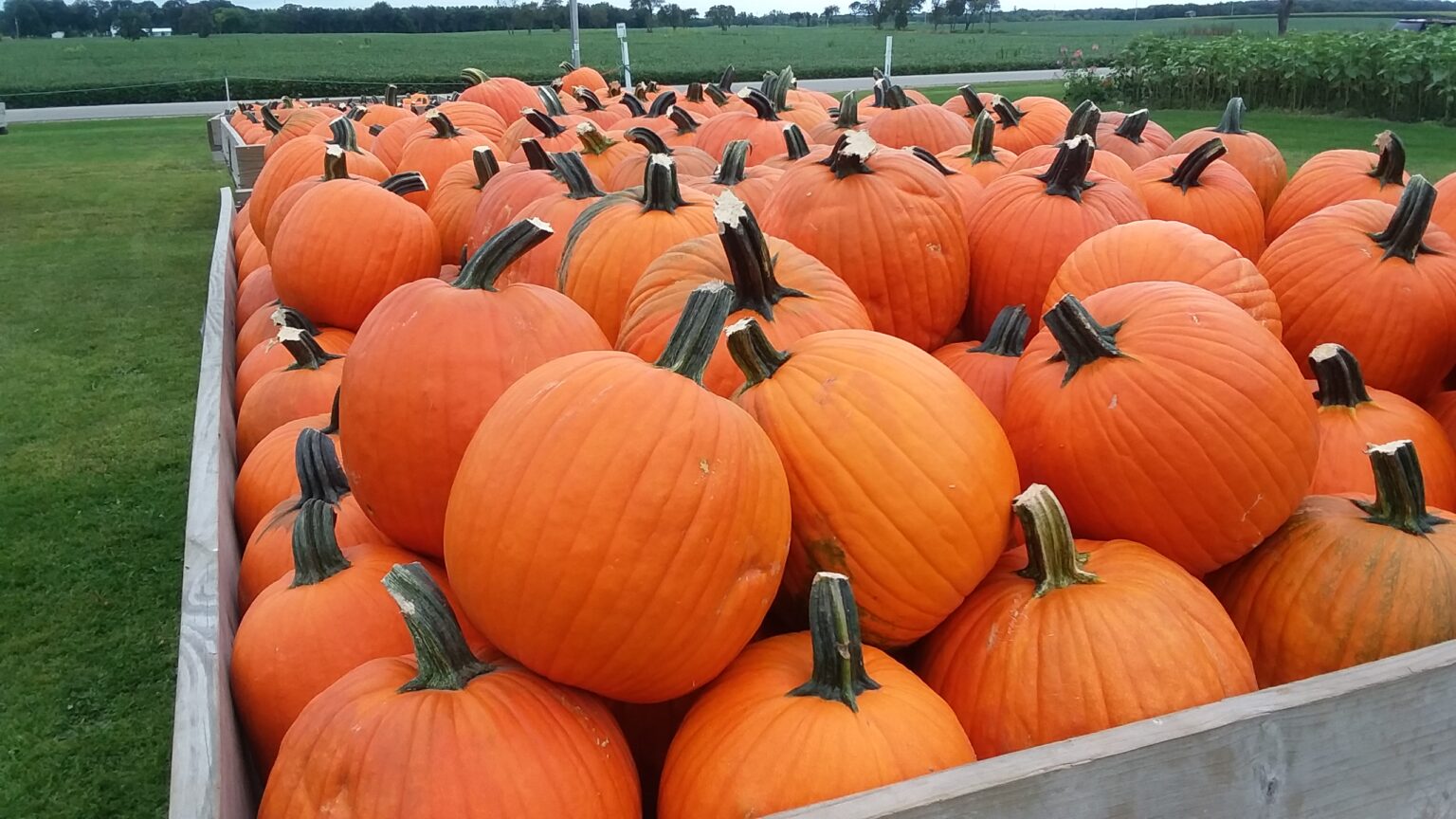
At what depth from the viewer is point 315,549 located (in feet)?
5.22

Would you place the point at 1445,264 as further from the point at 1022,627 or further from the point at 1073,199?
the point at 1022,627

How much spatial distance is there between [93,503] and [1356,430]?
4643 mm

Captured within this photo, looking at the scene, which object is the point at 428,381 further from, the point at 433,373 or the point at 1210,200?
the point at 1210,200

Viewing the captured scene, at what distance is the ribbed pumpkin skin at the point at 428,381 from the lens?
1.51 metres

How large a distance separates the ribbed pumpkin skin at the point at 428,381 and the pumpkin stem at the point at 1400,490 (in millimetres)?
1289

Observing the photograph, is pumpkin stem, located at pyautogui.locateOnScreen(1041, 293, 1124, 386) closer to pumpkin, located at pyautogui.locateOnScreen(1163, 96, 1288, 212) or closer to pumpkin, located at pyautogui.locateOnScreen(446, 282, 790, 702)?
pumpkin, located at pyautogui.locateOnScreen(446, 282, 790, 702)

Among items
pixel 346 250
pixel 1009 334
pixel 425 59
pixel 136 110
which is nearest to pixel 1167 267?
pixel 1009 334

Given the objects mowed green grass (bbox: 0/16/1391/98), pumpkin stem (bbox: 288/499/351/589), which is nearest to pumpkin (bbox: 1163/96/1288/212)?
pumpkin stem (bbox: 288/499/351/589)

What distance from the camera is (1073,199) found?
2312 mm

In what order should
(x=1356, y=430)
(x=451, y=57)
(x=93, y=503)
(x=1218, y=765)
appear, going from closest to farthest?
(x=1218, y=765) < (x=1356, y=430) < (x=93, y=503) < (x=451, y=57)

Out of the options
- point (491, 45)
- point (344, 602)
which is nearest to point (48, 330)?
point (344, 602)

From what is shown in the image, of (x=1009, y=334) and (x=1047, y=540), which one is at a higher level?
(x=1009, y=334)

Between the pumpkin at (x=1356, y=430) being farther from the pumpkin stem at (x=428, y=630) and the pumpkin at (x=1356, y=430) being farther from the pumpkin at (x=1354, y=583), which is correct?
the pumpkin stem at (x=428, y=630)

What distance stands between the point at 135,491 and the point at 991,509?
14.0 feet
